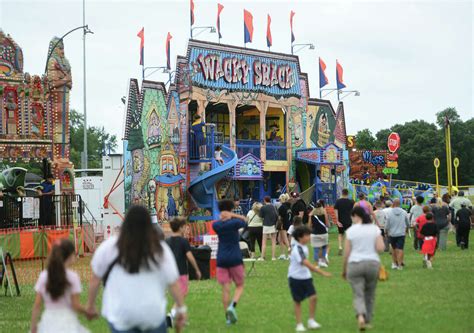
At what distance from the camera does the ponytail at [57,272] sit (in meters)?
7.21

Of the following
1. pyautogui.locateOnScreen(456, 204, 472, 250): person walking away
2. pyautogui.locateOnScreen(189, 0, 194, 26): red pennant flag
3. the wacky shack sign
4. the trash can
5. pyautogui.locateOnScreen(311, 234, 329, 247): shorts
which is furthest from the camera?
pyautogui.locateOnScreen(189, 0, 194, 26): red pennant flag

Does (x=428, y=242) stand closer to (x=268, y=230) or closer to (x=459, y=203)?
(x=268, y=230)

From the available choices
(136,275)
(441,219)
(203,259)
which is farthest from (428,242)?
(136,275)

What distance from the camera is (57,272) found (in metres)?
7.26

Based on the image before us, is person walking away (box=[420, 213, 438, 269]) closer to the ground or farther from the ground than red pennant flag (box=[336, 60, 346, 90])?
closer to the ground

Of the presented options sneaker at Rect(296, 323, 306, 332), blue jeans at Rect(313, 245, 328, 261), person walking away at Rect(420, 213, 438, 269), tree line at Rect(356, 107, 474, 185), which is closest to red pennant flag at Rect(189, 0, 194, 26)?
blue jeans at Rect(313, 245, 328, 261)

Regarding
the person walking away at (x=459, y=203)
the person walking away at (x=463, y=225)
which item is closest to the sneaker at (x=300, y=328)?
the person walking away at (x=463, y=225)

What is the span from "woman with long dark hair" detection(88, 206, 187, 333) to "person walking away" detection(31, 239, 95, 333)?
64cm

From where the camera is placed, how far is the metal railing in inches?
1040

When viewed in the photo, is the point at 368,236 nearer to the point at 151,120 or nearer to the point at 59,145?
the point at 59,145

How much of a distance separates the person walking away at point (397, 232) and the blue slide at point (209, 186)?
16.3 m

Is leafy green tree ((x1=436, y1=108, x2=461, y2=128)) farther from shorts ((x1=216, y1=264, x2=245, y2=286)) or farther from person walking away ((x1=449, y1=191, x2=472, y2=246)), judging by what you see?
shorts ((x1=216, y1=264, x2=245, y2=286))

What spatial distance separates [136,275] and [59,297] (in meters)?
1.09

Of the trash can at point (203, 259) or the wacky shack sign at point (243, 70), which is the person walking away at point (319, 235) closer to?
the trash can at point (203, 259)
